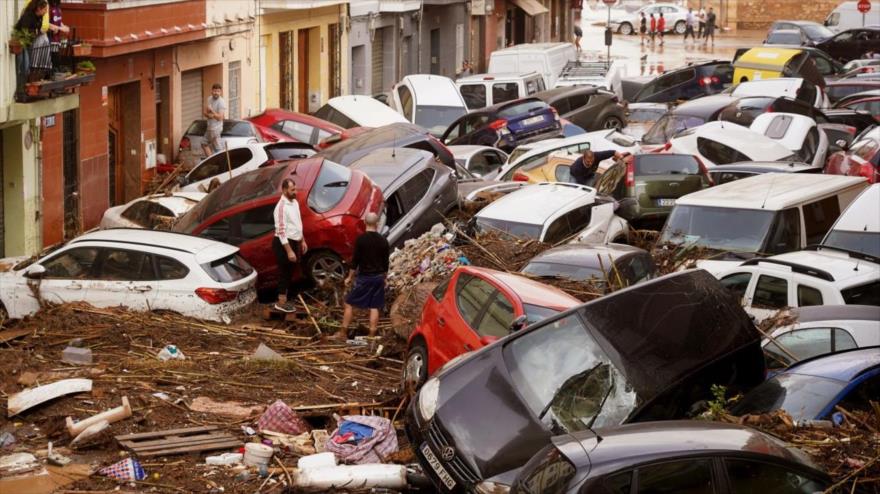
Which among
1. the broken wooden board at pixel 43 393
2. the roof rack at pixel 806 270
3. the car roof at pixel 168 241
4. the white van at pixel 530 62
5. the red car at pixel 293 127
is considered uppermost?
the white van at pixel 530 62

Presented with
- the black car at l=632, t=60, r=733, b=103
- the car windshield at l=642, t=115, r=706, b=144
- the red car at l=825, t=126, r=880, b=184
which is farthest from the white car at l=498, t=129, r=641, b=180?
the black car at l=632, t=60, r=733, b=103

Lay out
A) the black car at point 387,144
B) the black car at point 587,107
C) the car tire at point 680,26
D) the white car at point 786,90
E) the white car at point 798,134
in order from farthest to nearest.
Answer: the car tire at point 680,26 → the black car at point 587,107 → the white car at point 786,90 → the white car at point 798,134 → the black car at point 387,144

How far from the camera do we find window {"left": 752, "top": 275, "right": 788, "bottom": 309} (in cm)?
1639

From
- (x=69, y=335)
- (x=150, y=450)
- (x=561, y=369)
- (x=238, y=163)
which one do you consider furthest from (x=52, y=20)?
(x=561, y=369)

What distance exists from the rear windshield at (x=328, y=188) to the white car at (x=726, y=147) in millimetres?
7921

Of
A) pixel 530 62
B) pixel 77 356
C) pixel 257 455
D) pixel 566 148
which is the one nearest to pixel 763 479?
pixel 257 455

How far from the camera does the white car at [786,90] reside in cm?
3391

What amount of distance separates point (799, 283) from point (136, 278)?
7286 millimetres

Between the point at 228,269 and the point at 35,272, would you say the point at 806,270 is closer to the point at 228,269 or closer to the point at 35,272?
the point at 228,269

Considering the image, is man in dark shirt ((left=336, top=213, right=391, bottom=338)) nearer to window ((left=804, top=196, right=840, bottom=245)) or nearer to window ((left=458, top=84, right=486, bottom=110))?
window ((left=804, top=196, right=840, bottom=245))

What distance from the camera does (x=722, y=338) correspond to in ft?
37.3

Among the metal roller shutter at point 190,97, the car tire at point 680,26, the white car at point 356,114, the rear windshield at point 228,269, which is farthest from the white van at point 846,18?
the rear windshield at point 228,269

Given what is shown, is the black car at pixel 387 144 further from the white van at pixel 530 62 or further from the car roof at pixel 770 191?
the white van at pixel 530 62

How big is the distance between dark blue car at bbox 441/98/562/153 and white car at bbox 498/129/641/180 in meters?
2.84
